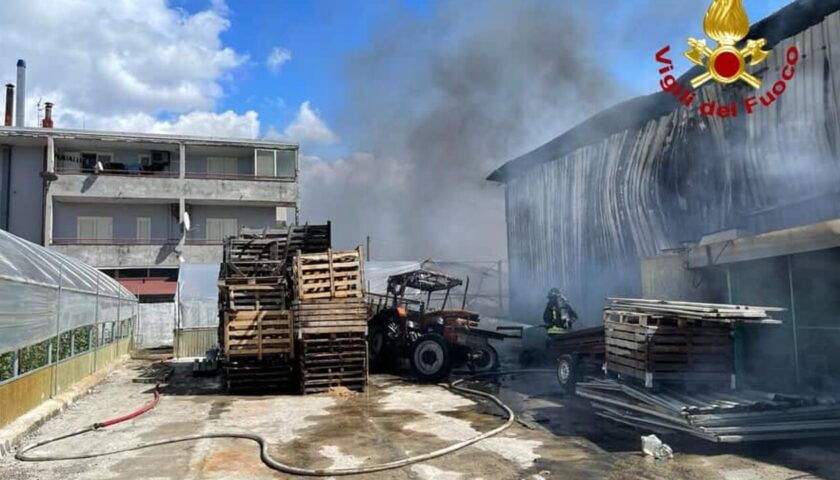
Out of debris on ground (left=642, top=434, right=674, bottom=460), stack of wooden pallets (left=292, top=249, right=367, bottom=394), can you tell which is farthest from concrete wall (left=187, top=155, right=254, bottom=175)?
debris on ground (left=642, top=434, right=674, bottom=460)

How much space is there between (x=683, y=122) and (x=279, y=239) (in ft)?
29.7

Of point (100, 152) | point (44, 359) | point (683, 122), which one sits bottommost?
point (44, 359)

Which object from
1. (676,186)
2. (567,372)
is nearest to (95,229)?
(567,372)

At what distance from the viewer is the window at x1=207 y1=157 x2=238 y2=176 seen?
29.5 m

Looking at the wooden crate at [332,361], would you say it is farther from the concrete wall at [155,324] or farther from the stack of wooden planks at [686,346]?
the concrete wall at [155,324]

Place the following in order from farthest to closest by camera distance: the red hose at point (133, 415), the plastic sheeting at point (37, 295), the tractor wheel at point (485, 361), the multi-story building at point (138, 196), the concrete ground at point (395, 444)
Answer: the multi-story building at point (138, 196), the tractor wheel at point (485, 361), the red hose at point (133, 415), the plastic sheeting at point (37, 295), the concrete ground at point (395, 444)

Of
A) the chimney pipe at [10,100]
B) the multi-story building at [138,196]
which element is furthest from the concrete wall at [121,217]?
the chimney pipe at [10,100]

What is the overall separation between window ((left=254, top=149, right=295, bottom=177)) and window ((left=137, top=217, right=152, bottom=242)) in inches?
211

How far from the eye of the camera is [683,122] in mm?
12211

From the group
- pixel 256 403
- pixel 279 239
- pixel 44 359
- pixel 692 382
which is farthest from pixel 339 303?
pixel 692 382

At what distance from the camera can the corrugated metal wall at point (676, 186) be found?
9.27m

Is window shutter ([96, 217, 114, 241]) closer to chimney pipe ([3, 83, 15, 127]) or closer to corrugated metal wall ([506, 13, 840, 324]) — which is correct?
chimney pipe ([3, 83, 15, 127])

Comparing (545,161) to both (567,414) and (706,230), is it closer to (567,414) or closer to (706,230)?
(706,230)

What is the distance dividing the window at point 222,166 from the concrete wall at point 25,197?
712 cm
